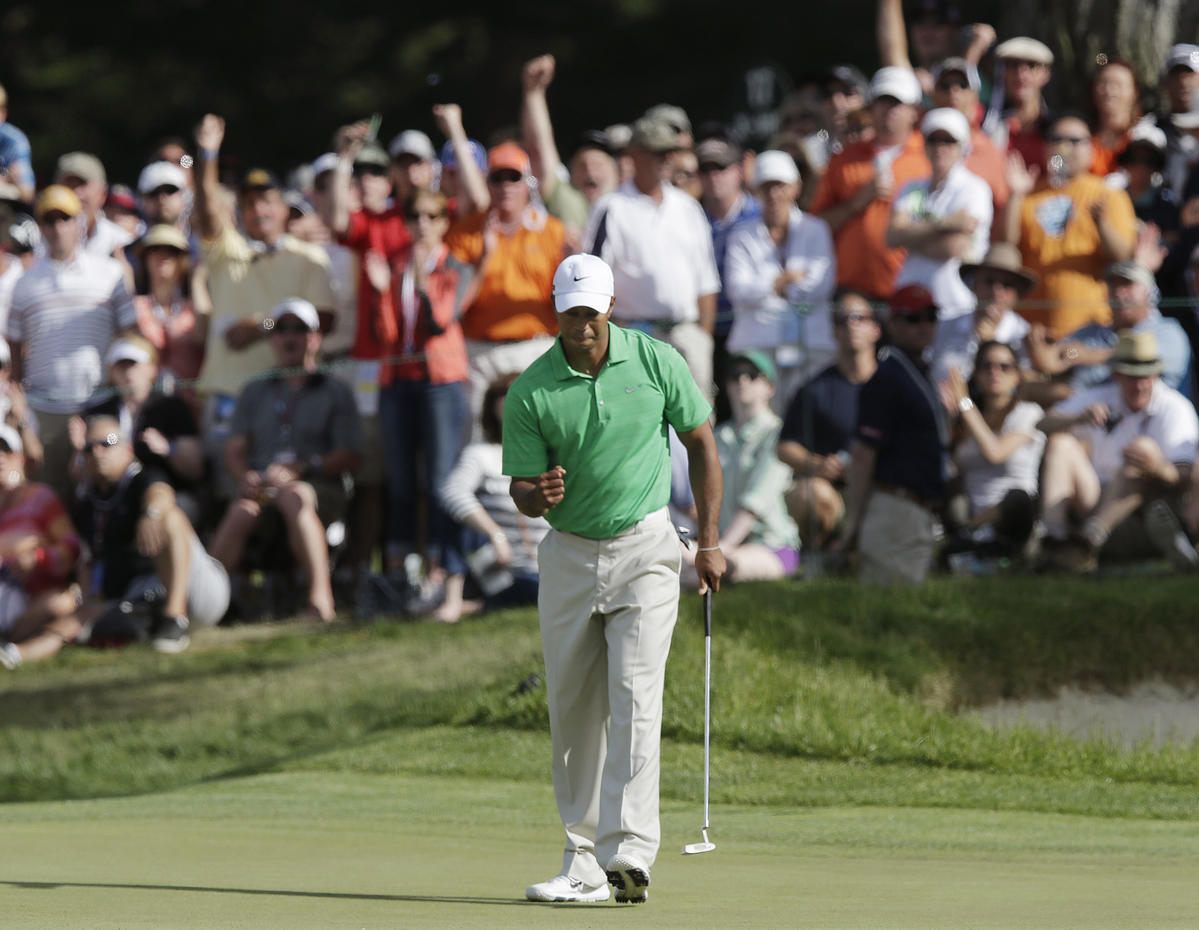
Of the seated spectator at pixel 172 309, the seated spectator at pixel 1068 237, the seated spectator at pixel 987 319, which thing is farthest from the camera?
the seated spectator at pixel 172 309

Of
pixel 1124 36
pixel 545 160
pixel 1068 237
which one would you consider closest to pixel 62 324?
pixel 545 160

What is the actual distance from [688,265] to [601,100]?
2035 centimetres

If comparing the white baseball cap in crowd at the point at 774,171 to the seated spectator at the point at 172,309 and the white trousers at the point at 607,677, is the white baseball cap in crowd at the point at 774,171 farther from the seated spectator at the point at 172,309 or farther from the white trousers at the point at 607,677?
the white trousers at the point at 607,677

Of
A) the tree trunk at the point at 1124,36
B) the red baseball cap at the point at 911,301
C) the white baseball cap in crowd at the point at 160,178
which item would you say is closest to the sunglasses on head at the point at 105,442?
the white baseball cap in crowd at the point at 160,178

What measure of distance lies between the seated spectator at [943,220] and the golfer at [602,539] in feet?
19.4

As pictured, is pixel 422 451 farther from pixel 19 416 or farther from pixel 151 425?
pixel 19 416

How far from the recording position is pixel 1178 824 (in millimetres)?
9102

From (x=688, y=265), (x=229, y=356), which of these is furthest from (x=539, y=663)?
(x=229, y=356)

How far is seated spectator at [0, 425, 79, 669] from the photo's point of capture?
1377 centimetres

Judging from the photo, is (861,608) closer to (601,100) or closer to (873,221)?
(873,221)

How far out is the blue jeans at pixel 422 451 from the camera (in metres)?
13.3

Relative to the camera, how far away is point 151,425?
14141mm

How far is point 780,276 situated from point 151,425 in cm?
422

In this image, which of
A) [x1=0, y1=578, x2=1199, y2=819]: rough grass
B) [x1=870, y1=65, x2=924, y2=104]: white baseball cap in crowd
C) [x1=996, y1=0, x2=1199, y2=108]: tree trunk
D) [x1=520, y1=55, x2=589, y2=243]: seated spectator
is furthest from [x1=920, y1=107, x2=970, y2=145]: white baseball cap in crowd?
[x1=996, y1=0, x2=1199, y2=108]: tree trunk
